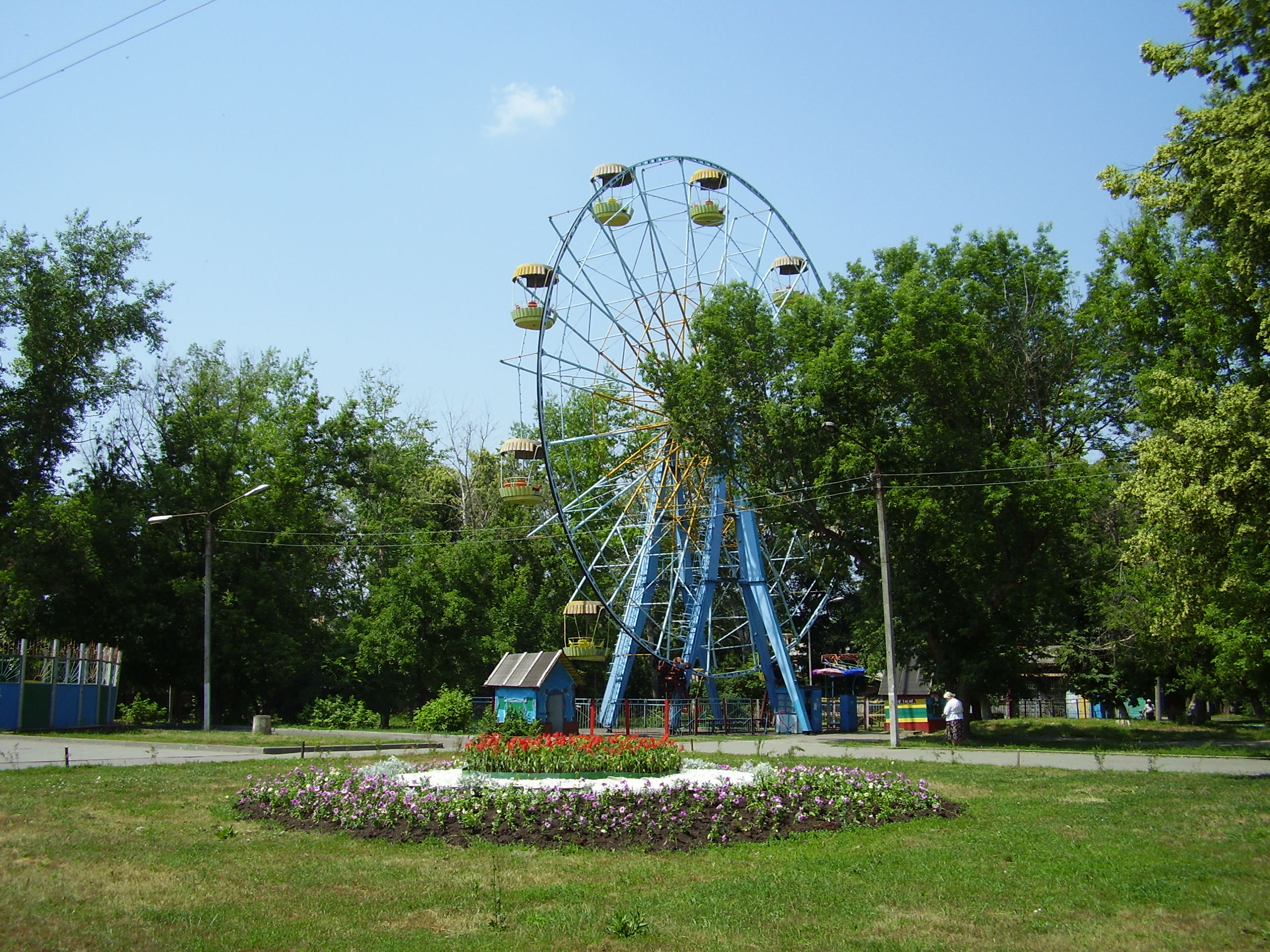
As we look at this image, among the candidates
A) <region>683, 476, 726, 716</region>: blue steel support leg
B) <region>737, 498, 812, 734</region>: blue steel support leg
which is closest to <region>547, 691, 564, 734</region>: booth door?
<region>683, 476, 726, 716</region>: blue steel support leg

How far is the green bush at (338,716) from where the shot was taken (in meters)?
38.6

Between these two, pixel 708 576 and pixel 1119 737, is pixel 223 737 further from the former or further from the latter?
pixel 1119 737

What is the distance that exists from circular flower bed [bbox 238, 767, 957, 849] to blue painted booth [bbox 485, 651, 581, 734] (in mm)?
13604

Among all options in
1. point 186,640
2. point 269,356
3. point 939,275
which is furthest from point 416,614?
point 939,275

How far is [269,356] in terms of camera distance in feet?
178

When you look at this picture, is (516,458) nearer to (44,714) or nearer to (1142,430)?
(44,714)

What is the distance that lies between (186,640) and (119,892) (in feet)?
116

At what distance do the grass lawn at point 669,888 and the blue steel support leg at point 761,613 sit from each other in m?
23.9

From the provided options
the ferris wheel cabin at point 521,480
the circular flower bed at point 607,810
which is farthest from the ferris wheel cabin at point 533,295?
the circular flower bed at point 607,810

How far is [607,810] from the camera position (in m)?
11.0

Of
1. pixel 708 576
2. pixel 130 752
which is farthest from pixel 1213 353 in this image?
pixel 130 752

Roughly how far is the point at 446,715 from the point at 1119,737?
64.6 feet

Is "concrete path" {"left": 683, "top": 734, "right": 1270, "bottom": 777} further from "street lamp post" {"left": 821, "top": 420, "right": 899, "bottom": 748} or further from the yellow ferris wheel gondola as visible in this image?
the yellow ferris wheel gondola

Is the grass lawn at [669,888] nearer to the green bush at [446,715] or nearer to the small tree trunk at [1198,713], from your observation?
the green bush at [446,715]
